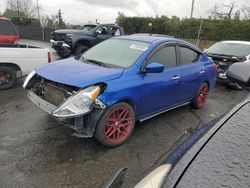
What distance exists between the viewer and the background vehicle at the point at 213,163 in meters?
1.40

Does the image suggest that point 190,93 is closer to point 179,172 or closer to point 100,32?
point 179,172

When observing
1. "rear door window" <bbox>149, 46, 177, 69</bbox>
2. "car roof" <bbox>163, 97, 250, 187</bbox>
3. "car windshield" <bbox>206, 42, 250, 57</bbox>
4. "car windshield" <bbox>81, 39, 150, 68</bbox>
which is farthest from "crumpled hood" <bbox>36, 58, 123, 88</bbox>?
"car windshield" <bbox>206, 42, 250, 57</bbox>

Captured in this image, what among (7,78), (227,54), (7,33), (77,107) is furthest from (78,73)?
(227,54)

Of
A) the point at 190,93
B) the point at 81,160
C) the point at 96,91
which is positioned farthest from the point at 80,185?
the point at 190,93

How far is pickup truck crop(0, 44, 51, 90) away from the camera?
249 inches

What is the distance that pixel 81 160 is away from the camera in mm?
3557

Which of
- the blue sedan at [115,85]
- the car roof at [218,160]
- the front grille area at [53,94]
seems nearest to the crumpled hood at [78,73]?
the blue sedan at [115,85]

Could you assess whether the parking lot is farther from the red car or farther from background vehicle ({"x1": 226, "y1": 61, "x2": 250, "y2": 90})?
the red car

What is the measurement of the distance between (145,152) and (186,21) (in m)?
21.3

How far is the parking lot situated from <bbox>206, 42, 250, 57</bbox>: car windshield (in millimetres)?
4357

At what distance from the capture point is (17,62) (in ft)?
21.2

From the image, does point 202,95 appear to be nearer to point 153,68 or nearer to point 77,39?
point 153,68

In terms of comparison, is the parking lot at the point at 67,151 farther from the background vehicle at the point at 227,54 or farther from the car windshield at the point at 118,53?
the background vehicle at the point at 227,54

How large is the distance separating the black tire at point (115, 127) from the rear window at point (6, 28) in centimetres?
674
